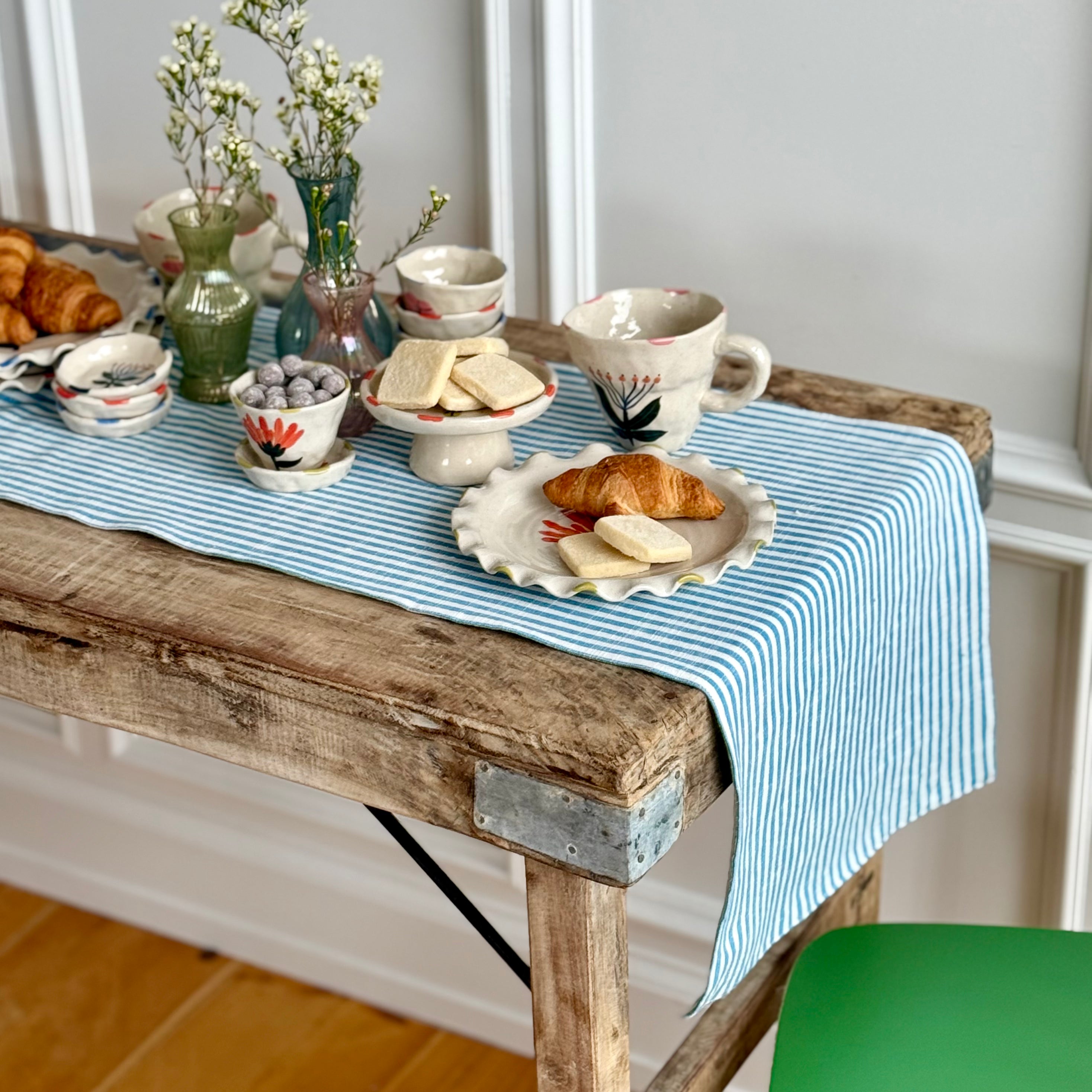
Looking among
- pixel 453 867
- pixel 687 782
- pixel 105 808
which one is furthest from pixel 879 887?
pixel 105 808

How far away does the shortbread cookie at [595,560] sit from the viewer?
856 millimetres

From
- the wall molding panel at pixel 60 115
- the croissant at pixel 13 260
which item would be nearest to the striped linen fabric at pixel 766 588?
the croissant at pixel 13 260

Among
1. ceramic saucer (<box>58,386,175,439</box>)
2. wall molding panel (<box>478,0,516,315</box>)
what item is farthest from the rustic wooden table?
wall molding panel (<box>478,0,516,315</box>)

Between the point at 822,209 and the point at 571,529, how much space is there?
490 millimetres

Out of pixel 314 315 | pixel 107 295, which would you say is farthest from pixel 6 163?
pixel 314 315

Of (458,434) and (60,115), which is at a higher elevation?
(60,115)

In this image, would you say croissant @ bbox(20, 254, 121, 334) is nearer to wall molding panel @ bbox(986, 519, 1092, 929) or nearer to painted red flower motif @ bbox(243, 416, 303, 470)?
painted red flower motif @ bbox(243, 416, 303, 470)

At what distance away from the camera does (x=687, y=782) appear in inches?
30.7

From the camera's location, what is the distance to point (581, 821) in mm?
751

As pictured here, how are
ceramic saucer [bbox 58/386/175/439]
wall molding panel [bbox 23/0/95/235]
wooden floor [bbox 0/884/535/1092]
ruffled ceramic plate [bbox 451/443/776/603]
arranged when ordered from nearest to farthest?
ruffled ceramic plate [bbox 451/443/776/603]
ceramic saucer [bbox 58/386/175/439]
wall molding panel [bbox 23/0/95/235]
wooden floor [bbox 0/884/535/1092]

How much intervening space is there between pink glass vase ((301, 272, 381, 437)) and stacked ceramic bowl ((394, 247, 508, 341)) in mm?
33

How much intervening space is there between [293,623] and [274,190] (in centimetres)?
81

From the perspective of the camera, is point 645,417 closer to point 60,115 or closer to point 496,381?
point 496,381

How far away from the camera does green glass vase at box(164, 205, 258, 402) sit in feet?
3.62
